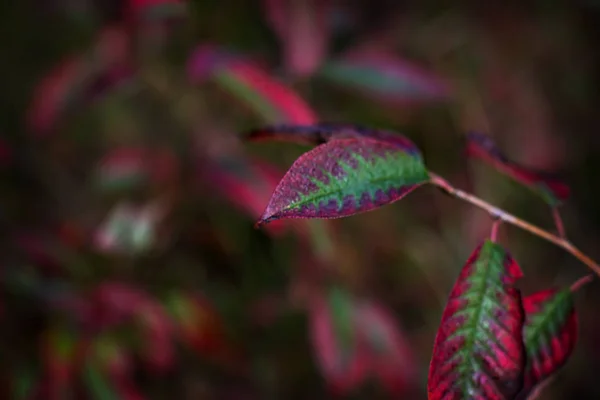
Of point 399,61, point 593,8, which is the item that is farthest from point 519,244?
point 399,61

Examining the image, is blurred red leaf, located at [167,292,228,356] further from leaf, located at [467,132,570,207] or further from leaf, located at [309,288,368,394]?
leaf, located at [467,132,570,207]

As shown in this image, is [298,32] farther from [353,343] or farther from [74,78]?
[353,343]

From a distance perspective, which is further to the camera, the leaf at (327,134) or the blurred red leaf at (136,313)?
the blurred red leaf at (136,313)

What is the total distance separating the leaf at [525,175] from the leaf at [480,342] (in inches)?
4.4

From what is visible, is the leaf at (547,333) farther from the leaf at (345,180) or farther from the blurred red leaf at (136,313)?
the blurred red leaf at (136,313)

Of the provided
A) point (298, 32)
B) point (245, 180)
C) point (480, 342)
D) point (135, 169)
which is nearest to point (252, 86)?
point (245, 180)

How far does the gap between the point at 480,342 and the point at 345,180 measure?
0.12m

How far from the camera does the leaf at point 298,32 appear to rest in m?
0.89

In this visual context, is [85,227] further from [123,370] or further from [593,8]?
[593,8]

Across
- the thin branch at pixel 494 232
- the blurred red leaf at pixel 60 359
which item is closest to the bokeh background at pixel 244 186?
the blurred red leaf at pixel 60 359

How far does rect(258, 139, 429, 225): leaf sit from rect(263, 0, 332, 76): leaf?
52 centimetres

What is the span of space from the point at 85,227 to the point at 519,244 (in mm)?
1124

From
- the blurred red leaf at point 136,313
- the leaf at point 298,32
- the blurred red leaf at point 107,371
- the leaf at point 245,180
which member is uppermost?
the leaf at point 298,32

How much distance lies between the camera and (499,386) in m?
0.33
